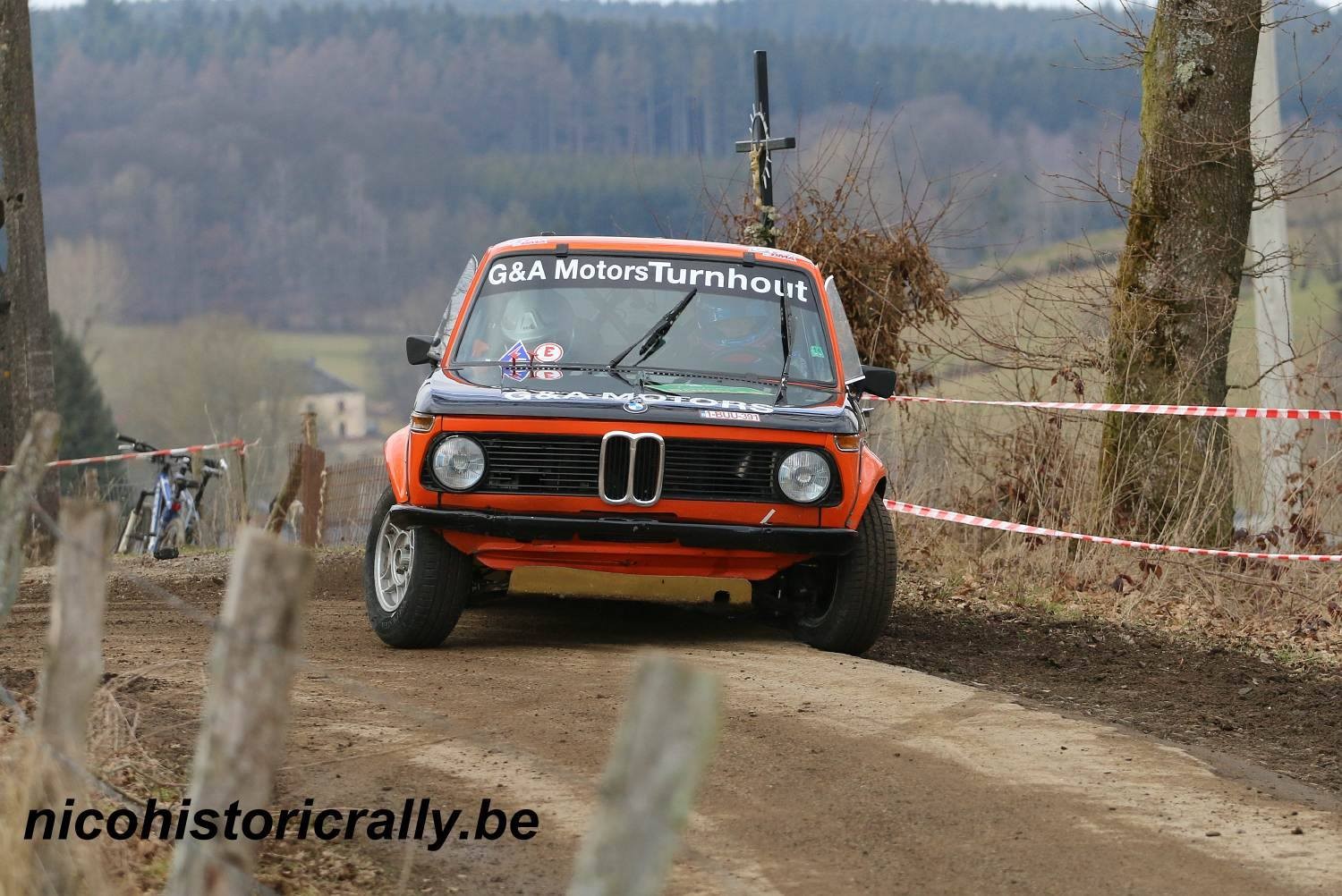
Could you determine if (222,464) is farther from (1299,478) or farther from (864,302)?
(1299,478)

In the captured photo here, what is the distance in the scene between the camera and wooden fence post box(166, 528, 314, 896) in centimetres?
320

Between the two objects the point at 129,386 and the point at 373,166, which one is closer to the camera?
the point at 129,386

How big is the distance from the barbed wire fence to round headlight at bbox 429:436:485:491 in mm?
3330

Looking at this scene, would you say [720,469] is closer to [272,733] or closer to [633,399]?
[633,399]

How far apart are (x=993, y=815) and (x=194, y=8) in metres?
160

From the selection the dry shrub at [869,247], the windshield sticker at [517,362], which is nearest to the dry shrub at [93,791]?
the windshield sticker at [517,362]

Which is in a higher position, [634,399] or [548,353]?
[548,353]

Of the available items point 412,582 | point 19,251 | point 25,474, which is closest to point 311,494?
point 19,251

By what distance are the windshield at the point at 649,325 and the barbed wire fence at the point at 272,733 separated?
4236mm

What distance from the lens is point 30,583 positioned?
1168 centimetres

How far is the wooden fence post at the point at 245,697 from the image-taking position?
3.20 m

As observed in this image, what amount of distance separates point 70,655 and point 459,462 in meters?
3.91

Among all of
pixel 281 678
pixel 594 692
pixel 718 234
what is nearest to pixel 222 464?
pixel 718 234

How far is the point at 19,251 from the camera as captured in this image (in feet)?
47.4
